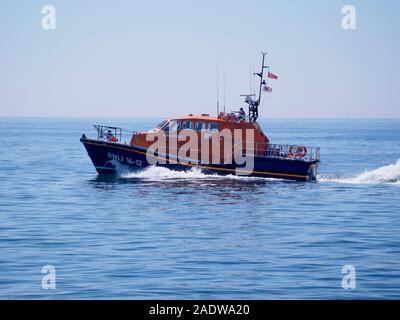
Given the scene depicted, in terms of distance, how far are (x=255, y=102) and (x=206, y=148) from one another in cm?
345

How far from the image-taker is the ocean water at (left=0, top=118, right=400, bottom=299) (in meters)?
14.0

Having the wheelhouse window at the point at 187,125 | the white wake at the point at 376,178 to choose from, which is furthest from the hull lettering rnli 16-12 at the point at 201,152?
the white wake at the point at 376,178

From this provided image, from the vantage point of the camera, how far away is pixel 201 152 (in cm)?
3155

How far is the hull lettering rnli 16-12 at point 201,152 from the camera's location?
31.4 m

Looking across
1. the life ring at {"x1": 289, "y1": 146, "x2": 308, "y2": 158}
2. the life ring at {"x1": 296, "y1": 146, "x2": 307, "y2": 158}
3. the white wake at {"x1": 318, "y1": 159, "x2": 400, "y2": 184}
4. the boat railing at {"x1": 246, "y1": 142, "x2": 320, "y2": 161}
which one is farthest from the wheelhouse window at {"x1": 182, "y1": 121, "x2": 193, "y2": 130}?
the white wake at {"x1": 318, "y1": 159, "x2": 400, "y2": 184}

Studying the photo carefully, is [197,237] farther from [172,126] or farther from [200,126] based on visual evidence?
[172,126]

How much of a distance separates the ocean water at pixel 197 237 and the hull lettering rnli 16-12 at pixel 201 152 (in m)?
0.55

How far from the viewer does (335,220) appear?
75.8ft

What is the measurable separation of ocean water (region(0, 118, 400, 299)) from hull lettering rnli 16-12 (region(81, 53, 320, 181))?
548 millimetres

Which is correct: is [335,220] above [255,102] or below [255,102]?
below

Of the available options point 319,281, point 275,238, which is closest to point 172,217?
point 275,238

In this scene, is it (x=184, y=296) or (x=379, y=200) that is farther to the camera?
(x=379, y=200)

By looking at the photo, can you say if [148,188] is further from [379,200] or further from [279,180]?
[379,200]

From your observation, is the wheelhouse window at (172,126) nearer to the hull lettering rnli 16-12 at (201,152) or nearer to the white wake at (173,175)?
the hull lettering rnli 16-12 at (201,152)
